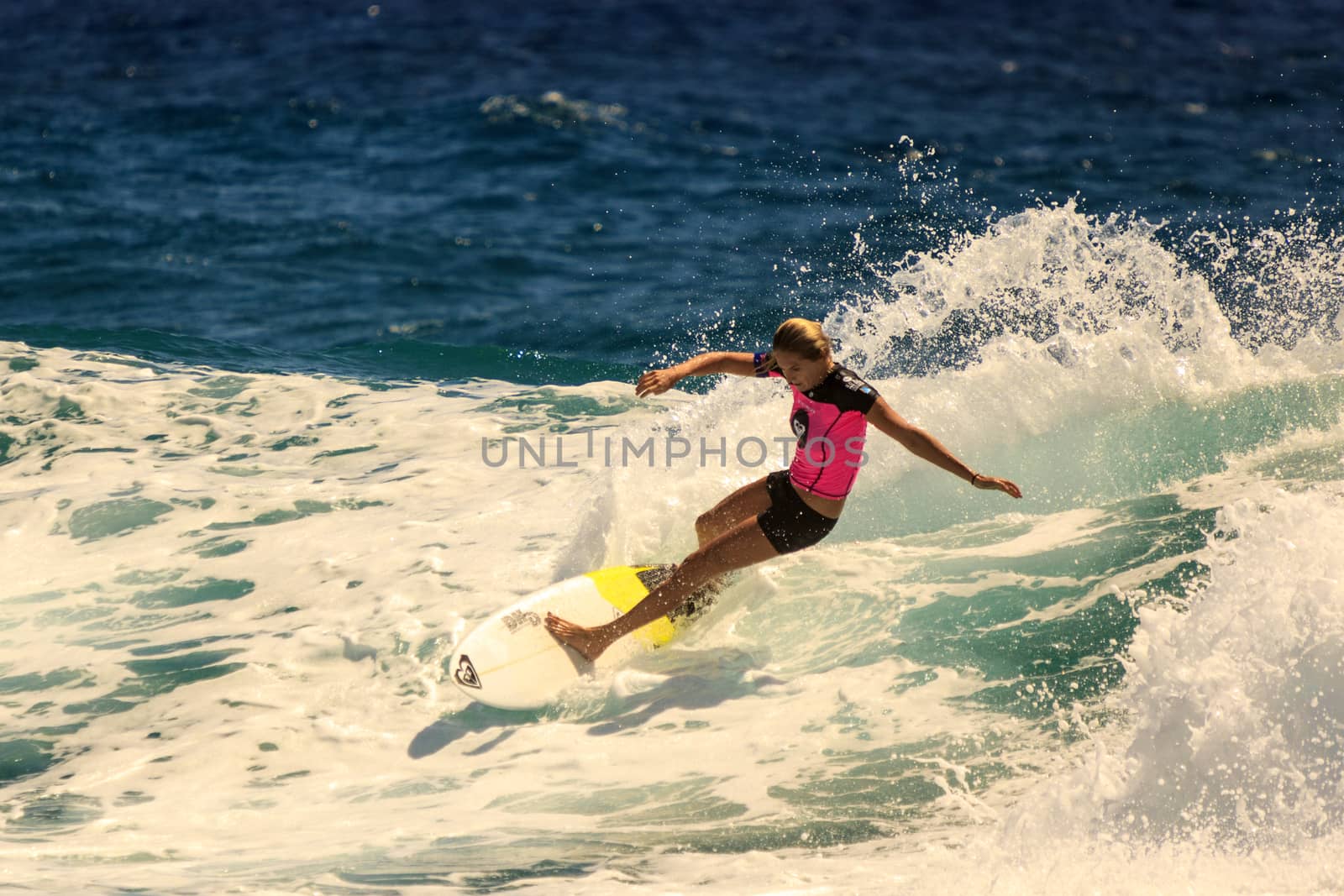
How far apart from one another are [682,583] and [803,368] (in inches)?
52.2

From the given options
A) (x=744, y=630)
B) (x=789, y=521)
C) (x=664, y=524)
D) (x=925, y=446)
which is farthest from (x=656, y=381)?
(x=664, y=524)

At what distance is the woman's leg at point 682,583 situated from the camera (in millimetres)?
6203

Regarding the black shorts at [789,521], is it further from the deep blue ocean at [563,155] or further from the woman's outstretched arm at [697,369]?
the deep blue ocean at [563,155]

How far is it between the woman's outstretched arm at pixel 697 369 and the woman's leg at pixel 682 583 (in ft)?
2.61

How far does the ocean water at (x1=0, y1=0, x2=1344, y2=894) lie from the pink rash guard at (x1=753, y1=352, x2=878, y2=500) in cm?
99

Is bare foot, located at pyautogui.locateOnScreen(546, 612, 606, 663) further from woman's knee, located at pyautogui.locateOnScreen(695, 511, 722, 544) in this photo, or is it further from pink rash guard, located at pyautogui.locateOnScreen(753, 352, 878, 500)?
pink rash guard, located at pyautogui.locateOnScreen(753, 352, 878, 500)

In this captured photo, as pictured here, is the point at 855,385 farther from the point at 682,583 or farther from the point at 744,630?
the point at 744,630

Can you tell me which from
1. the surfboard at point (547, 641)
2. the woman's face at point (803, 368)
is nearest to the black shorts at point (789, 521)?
the woman's face at point (803, 368)

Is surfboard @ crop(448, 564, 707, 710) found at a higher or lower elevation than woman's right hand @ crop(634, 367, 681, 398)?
lower

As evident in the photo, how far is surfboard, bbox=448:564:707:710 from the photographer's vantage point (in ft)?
20.0

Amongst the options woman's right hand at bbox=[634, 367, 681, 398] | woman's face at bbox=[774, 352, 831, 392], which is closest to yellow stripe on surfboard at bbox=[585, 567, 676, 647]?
woman's right hand at bbox=[634, 367, 681, 398]

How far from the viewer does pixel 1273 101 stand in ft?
78.6

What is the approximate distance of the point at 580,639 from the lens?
20.6 ft

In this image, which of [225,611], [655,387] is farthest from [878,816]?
[225,611]
